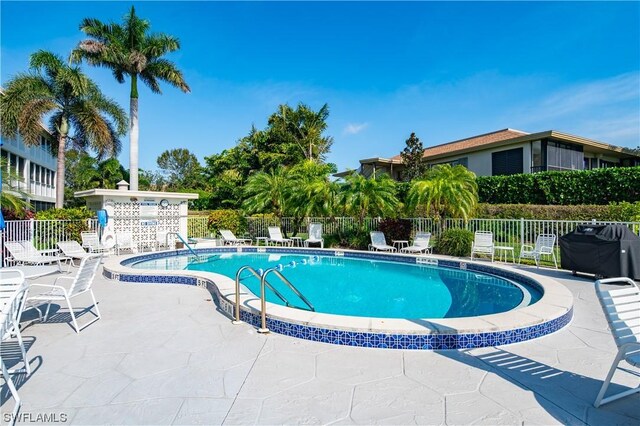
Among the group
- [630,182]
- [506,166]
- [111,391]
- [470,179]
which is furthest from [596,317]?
[506,166]

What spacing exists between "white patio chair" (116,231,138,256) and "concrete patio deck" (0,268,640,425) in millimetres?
9578

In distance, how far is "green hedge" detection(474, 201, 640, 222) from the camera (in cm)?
1252

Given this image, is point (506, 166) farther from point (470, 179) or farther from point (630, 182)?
point (470, 179)

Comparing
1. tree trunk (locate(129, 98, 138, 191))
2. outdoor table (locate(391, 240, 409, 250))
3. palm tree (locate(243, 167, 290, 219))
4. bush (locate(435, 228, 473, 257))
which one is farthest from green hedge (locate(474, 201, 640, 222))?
tree trunk (locate(129, 98, 138, 191))

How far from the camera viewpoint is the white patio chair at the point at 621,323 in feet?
8.91

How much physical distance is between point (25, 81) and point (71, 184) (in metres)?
31.3

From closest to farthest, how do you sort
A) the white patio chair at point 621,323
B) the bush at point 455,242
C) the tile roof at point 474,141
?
the white patio chair at point 621,323
the bush at point 455,242
the tile roof at point 474,141

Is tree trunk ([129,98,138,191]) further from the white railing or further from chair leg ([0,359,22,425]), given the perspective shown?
chair leg ([0,359,22,425])

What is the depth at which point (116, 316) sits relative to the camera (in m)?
5.32

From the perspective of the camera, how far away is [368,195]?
14.6 m

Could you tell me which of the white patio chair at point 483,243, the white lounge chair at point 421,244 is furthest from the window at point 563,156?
the white patio chair at point 483,243

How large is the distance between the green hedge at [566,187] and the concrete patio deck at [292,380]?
14.2m

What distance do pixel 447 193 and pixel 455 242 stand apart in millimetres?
1868

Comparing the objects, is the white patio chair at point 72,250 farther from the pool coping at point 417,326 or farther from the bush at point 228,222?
the bush at point 228,222
